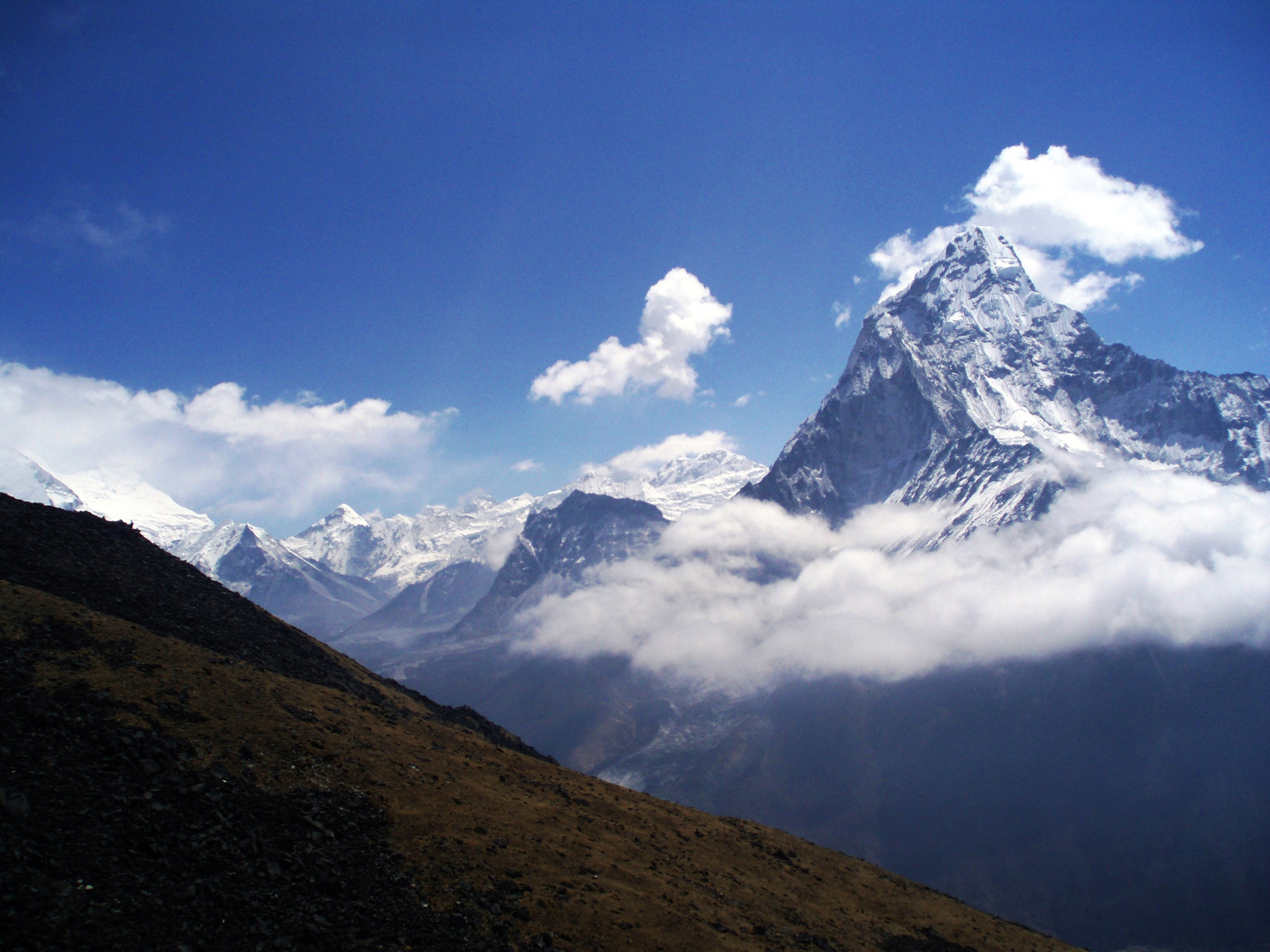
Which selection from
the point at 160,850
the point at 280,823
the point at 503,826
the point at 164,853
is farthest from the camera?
the point at 503,826

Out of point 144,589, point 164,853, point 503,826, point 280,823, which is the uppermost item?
point 144,589

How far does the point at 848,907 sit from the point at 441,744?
157 ft

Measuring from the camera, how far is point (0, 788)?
36781 millimetres

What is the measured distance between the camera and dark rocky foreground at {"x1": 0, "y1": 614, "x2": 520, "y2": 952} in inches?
1331

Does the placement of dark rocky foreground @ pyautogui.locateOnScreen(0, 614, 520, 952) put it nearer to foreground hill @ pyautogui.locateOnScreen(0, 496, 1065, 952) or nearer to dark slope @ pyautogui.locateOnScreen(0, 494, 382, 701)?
foreground hill @ pyautogui.locateOnScreen(0, 496, 1065, 952)

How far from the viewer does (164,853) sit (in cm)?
3853

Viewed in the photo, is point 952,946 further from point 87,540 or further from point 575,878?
point 87,540

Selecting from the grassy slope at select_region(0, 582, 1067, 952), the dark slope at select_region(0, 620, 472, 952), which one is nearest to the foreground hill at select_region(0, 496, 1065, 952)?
the dark slope at select_region(0, 620, 472, 952)

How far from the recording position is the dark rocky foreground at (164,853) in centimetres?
3381

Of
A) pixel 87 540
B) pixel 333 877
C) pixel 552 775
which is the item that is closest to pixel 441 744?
pixel 552 775

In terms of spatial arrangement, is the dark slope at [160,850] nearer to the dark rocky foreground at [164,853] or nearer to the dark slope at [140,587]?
the dark rocky foreground at [164,853]

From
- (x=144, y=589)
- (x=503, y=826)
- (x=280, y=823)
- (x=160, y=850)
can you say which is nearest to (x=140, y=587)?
(x=144, y=589)

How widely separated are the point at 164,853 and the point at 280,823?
24.7 feet

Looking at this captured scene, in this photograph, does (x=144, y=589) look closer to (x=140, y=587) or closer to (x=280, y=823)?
(x=140, y=587)
